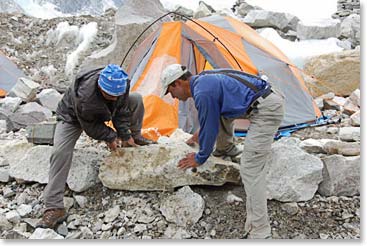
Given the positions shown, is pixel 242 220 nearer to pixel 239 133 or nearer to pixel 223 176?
pixel 223 176

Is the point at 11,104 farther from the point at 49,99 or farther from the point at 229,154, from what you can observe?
the point at 229,154

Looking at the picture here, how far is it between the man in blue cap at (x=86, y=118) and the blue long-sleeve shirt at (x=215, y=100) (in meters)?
0.65

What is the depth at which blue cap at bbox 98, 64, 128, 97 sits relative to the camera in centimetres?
377

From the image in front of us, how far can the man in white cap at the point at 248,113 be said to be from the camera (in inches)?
144

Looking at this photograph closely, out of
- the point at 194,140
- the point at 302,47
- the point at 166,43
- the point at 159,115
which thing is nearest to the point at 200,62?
the point at 166,43

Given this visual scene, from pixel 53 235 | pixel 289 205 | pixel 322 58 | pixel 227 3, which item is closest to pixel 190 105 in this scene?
pixel 289 205

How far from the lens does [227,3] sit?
16.9m

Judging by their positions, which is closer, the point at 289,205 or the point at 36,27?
the point at 289,205

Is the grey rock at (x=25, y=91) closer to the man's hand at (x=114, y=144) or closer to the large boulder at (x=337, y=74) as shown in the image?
the man's hand at (x=114, y=144)

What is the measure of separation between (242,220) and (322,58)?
5.69 meters

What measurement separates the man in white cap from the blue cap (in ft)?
1.13

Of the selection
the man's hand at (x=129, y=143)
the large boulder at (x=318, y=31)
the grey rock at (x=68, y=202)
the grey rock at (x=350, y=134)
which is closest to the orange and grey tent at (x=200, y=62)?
the grey rock at (x=350, y=134)

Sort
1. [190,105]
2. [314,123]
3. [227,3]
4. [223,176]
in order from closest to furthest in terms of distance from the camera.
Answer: [223,176] < [190,105] < [314,123] < [227,3]

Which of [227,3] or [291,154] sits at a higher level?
[291,154]
